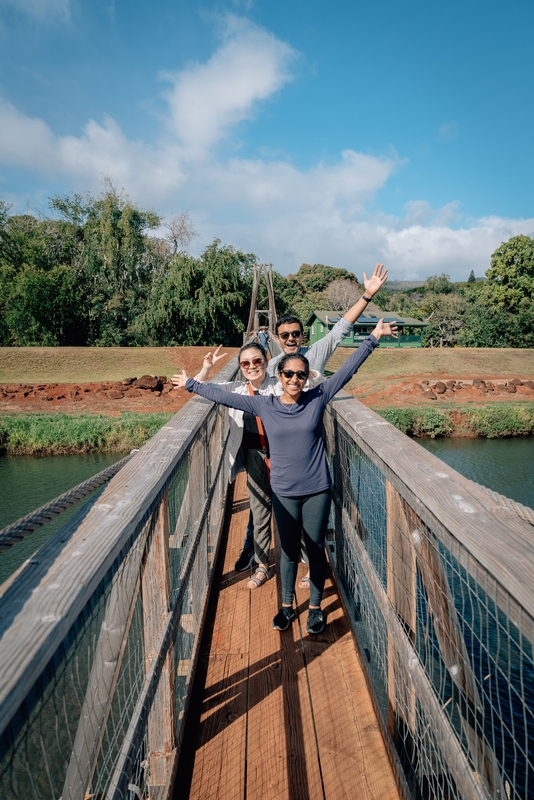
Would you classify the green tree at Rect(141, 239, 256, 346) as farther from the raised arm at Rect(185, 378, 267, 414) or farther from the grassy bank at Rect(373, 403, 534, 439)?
the raised arm at Rect(185, 378, 267, 414)

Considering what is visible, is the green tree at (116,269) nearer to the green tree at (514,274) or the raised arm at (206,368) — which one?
the green tree at (514,274)

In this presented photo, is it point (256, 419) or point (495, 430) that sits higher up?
point (256, 419)

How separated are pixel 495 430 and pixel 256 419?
17552 mm

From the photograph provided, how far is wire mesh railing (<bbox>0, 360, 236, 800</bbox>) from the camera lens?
80cm

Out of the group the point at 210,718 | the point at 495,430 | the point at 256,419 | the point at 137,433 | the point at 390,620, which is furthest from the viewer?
the point at 495,430

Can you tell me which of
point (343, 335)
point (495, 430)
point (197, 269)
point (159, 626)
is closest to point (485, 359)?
point (495, 430)

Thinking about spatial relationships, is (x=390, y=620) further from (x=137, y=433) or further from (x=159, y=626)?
(x=137, y=433)

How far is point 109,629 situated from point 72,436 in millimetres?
17040

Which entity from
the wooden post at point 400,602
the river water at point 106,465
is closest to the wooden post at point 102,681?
the wooden post at point 400,602

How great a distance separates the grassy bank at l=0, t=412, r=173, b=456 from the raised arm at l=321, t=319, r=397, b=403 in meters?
14.2

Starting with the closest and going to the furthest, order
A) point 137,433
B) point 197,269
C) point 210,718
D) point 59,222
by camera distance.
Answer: point 210,718 < point 137,433 < point 197,269 < point 59,222

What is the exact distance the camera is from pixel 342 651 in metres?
2.62

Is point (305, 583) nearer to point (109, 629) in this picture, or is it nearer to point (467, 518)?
point (109, 629)

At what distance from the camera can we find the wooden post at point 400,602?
1.85m
